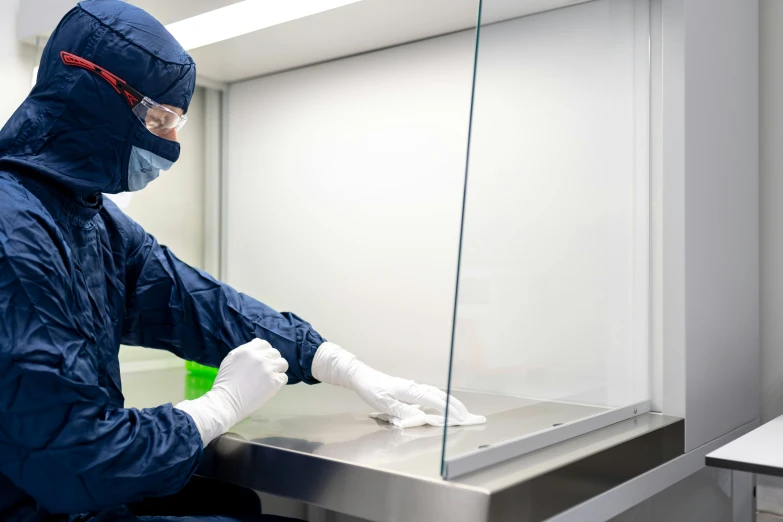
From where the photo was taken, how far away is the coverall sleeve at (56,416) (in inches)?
34.6

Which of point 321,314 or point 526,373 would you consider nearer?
point 526,373

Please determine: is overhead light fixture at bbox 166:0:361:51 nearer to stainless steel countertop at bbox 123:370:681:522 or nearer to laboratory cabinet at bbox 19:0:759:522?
laboratory cabinet at bbox 19:0:759:522

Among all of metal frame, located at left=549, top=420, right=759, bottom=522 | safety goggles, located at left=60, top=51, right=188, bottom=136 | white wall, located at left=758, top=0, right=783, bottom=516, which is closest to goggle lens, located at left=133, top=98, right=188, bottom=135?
safety goggles, located at left=60, top=51, right=188, bottom=136

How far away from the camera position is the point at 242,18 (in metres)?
1.53

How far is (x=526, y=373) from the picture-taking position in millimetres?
1126

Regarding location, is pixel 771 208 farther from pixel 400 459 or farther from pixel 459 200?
pixel 400 459

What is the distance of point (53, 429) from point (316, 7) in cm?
97

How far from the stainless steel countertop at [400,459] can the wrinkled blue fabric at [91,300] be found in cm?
14

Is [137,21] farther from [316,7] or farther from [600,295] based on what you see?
[600,295]

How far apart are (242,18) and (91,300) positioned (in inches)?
28.5

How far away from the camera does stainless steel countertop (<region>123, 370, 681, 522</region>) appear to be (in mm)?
892

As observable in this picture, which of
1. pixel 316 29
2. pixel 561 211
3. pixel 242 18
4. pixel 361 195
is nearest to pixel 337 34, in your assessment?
pixel 316 29

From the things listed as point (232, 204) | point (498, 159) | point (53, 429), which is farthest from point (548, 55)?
point (232, 204)

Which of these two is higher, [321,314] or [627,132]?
[627,132]
